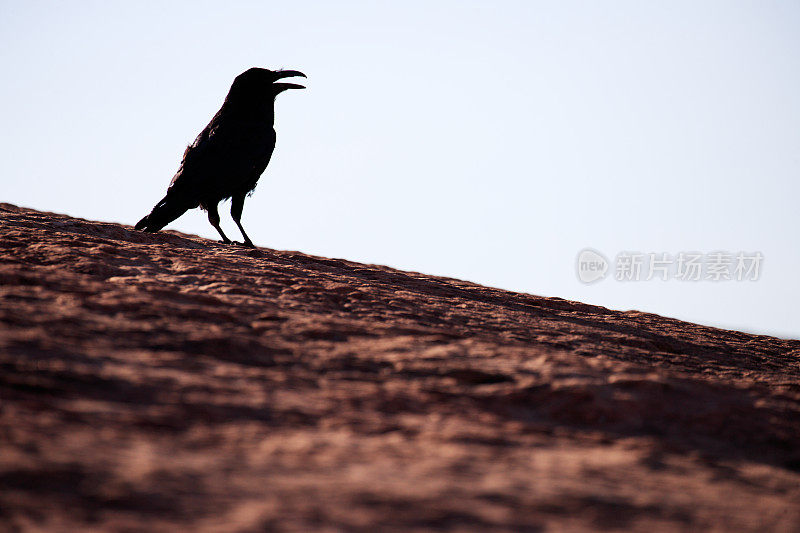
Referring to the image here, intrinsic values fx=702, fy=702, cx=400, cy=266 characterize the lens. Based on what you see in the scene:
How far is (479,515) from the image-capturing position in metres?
1.72

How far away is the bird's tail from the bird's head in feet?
4.84

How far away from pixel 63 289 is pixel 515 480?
8.88 feet

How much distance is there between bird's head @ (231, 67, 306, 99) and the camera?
26.0 ft

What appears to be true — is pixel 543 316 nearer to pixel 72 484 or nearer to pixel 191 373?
pixel 191 373

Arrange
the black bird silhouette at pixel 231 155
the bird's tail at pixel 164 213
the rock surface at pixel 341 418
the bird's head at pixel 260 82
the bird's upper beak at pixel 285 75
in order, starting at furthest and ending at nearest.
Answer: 1. the bird's upper beak at pixel 285 75
2. the bird's head at pixel 260 82
3. the black bird silhouette at pixel 231 155
4. the bird's tail at pixel 164 213
5. the rock surface at pixel 341 418

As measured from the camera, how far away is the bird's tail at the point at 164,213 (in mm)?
7320

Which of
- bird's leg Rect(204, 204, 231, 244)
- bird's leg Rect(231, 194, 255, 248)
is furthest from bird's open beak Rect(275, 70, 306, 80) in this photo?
bird's leg Rect(204, 204, 231, 244)

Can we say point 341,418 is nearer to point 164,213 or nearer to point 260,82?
point 164,213

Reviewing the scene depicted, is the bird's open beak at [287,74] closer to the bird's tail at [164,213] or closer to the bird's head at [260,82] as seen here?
the bird's head at [260,82]

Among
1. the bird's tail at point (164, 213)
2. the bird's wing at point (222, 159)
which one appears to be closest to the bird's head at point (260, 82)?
the bird's wing at point (222, 159)

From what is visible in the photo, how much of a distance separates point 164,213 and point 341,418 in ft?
18.4


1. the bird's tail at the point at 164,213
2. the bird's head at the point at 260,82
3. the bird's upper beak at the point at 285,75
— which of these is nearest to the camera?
the bird's tail at the point at 164,213

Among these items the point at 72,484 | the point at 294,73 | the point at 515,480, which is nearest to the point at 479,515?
the point at 515,480

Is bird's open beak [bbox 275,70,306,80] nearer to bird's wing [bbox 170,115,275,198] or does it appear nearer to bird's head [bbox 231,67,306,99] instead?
bird's head [bbox 231,67,306,99]
